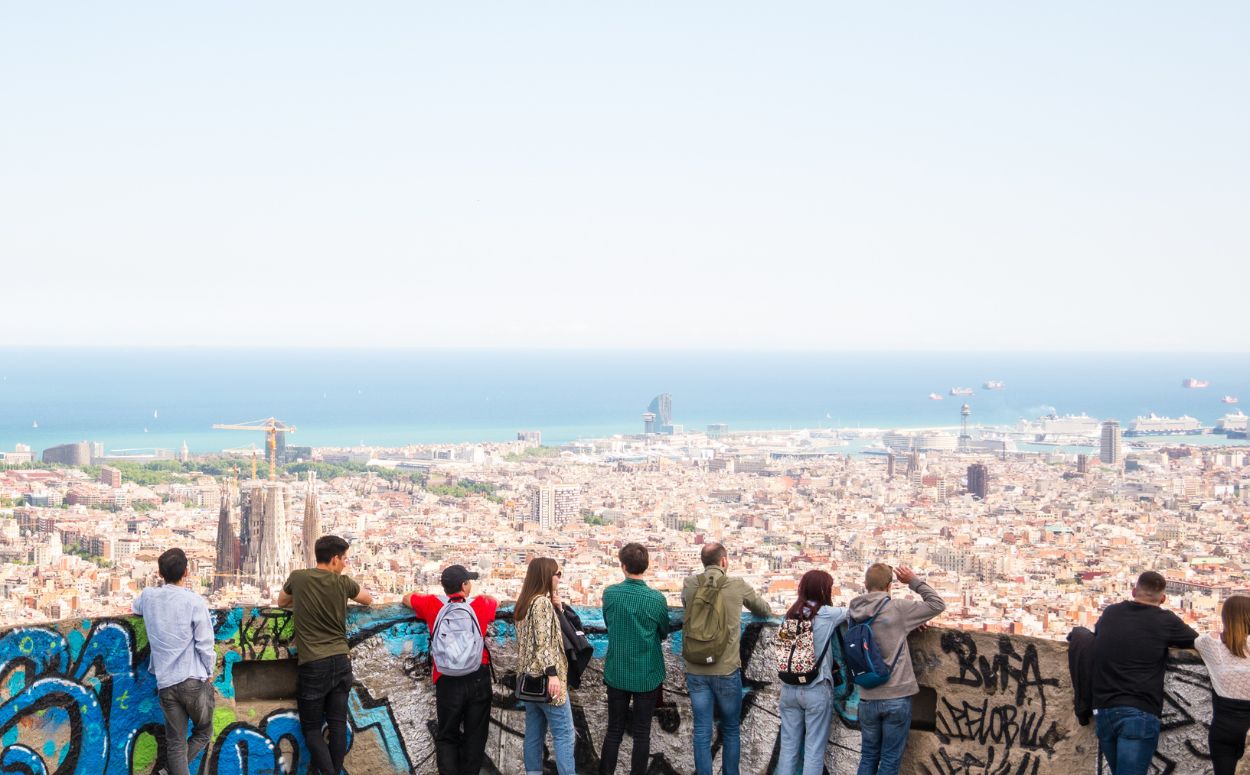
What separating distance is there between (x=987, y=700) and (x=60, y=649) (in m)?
3.14

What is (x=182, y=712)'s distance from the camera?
4332 millimetres

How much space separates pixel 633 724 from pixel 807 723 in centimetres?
62

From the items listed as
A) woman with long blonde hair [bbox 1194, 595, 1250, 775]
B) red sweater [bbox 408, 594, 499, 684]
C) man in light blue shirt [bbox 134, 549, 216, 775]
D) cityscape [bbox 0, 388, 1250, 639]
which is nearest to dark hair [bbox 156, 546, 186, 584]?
man in light blue shirt [bbox 134, 549, 216, 775]

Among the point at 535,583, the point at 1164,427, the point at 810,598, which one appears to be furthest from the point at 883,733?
the point at 1164,427

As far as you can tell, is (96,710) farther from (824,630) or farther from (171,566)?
(824,630)

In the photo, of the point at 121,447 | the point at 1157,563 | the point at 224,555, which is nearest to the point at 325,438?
the point at 121,447

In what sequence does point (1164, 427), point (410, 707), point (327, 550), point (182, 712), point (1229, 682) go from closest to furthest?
point (1229, 682) → point (182, 712) → point (327, 550) → point (410, 707) → point (1164, 427)

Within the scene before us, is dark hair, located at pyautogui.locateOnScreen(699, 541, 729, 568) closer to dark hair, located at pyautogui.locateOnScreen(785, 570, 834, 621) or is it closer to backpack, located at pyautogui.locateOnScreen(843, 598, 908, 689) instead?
dark hair, located at pyautogui.locateOnScreen(785, 570, 834, 621)

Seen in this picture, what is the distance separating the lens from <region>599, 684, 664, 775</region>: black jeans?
15.1 feet

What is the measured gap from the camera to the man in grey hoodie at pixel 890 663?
4.36 m

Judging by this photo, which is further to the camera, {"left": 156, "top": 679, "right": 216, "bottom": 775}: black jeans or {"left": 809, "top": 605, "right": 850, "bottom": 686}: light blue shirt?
{"left": 809, "top": 605, "right": 850, "bottom": 686}: light blue shirt

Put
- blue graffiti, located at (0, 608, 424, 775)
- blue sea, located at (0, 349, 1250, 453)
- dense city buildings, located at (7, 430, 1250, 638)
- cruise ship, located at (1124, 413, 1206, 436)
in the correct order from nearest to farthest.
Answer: blue graffiti, located at (0, 608, 424, 775) → dense city buildings, located at (7, 430, 1250, 638) → cruise ship, located at (1124, 413, 1206, 436) → blue sea, located at (0, 349, 1250, 453)

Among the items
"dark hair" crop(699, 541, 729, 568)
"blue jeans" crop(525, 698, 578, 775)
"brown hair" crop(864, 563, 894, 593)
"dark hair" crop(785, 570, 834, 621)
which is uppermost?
"dark hair" crop(699, 541, 729, 568)

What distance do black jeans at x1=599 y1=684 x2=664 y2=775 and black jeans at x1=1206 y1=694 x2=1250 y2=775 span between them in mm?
1823
